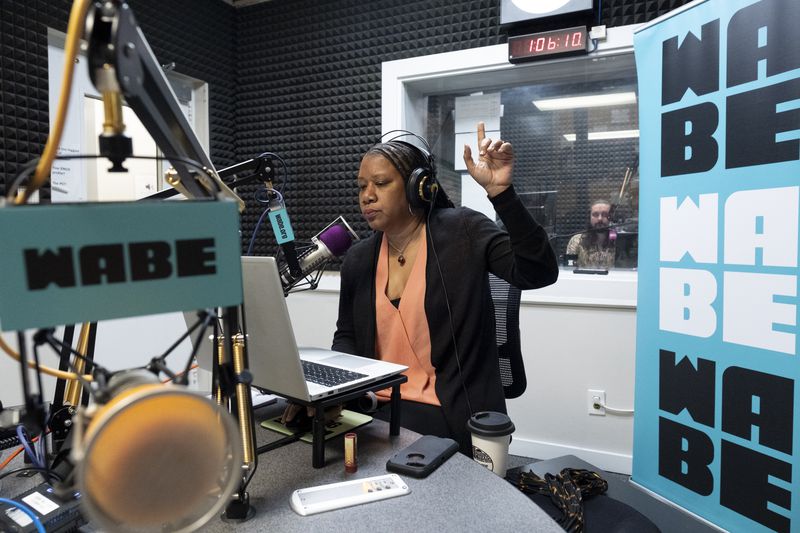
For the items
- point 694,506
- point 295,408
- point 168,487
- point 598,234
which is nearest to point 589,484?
point 694,506

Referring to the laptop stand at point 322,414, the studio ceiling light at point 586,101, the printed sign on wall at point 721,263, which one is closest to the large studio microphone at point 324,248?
the laptop stand at point 322,414

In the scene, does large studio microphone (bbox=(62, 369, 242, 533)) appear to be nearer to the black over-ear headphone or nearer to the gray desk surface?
the gray desk surface

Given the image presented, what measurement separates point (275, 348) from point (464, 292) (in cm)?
78

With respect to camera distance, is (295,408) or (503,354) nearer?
(295,408)

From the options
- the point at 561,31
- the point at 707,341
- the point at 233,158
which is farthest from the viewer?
the point at 233,158

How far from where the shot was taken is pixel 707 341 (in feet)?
4.97

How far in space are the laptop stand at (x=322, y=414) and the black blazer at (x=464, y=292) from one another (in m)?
0.39

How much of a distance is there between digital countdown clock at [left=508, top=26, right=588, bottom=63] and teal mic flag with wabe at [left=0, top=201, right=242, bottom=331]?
241 centimetres

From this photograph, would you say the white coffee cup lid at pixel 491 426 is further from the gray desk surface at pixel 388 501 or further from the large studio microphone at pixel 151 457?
the large studio microphone at pixel 151 457

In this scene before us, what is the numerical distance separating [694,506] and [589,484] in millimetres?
486

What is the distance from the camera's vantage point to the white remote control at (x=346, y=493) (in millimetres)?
782

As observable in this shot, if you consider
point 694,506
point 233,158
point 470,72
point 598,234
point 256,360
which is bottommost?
point 694,506

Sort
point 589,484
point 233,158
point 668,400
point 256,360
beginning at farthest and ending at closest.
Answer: point 233,158 → point 668,400 → point 589,484 → point 256,360

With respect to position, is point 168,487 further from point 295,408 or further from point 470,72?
point 470,72
